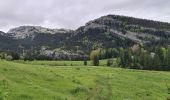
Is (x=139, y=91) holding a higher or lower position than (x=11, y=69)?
lower

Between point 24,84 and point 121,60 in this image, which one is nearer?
point 24,84

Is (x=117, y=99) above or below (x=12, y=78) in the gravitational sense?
below

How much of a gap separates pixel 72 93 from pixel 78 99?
20.4 feet

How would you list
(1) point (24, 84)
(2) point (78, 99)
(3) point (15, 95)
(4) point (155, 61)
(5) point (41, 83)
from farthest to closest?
1. (4) point (155, 61)
2. (5) point (41, 83)
3. (1) point (24, 84)
4. (2) point (78, 99)
5. (3) point (15, 95)

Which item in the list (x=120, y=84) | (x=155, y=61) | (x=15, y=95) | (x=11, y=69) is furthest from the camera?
(x=155, y=61)

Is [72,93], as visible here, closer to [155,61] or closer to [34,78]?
[34,78]

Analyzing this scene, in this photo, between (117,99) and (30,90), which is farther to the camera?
(117,99)

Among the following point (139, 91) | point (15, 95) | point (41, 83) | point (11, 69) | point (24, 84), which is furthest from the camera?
point (139, 91)

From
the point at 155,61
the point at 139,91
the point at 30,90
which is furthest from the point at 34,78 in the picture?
the point at 155,61

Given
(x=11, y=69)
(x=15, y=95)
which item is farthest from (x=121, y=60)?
(x=15, y=95)

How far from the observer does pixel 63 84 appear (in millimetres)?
48969

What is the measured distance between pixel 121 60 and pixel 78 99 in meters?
155

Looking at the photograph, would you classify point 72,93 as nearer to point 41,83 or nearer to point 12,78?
point 41,83

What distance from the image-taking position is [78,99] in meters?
37.8
